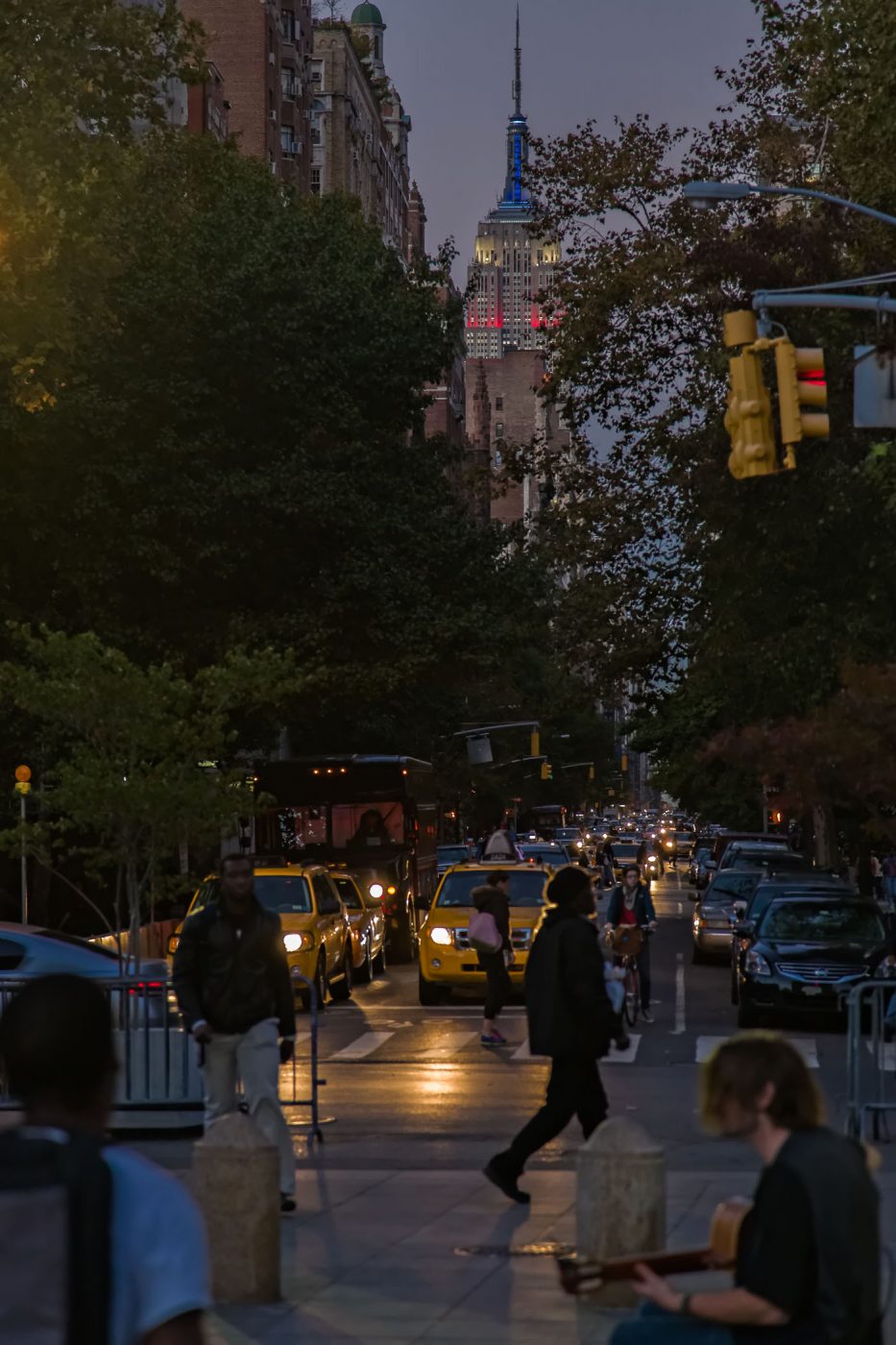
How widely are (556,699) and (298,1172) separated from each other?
970 inches

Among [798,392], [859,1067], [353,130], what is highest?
[353,130]

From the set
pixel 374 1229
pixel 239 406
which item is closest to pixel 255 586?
pixel 239 406

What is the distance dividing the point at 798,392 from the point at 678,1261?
11.4 meters

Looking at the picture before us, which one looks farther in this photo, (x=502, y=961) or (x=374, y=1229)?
(x=502, y=961)

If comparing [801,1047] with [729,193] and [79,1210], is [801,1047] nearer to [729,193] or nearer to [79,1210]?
[729,193]

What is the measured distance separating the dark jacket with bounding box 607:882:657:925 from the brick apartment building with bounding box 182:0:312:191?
241ft

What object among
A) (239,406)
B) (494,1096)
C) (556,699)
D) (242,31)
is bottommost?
(494,1096)

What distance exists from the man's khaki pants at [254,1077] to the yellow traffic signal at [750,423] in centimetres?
558

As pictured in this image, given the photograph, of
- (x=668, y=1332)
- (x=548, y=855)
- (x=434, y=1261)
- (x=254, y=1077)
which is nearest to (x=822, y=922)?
(x=254, y=1077)

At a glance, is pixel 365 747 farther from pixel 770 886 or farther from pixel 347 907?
pixel 770 886

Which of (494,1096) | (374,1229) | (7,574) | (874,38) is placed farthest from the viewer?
(7,574)

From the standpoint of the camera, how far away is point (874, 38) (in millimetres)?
25734

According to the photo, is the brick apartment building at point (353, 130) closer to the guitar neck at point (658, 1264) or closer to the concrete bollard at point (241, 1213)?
the concrete bollard at point (241, 1213)

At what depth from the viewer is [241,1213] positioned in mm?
9414
